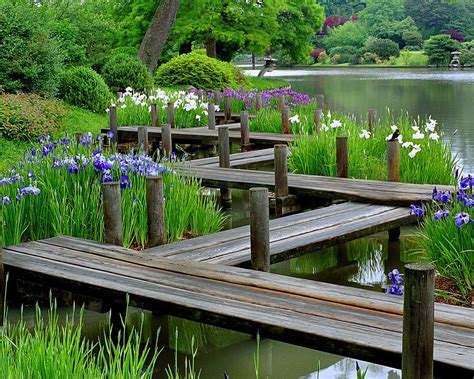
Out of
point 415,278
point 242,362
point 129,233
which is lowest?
point 242,362

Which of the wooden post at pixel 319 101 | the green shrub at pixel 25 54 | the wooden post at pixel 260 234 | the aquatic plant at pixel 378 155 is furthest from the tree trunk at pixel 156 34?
the wooden post at pixel 260 234

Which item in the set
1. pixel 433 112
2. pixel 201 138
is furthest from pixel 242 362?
pixel 433 112

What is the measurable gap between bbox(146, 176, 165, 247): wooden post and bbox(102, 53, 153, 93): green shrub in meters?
16.3

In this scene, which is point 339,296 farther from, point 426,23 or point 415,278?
point 426,23

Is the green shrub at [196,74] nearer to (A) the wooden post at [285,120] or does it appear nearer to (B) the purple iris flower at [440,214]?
(A) the wooden post at [285,120]

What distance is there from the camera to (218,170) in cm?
1107

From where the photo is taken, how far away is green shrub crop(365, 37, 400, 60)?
7631 cm

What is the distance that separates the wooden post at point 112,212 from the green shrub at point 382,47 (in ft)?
234

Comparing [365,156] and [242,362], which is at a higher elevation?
[365,156]

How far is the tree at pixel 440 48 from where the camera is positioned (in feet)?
218

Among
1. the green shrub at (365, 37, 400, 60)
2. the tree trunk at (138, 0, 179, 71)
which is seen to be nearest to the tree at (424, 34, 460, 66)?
the green shrub at (365, 37, 400, 60)

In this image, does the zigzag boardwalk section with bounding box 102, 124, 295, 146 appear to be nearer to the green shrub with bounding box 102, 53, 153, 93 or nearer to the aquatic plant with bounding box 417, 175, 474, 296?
the green shrub with bounding box 102, 53, 153, 93

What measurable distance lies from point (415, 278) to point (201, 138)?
12022mm

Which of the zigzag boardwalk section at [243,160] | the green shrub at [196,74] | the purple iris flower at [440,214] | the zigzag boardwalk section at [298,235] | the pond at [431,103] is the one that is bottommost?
the pond at [431,103]
